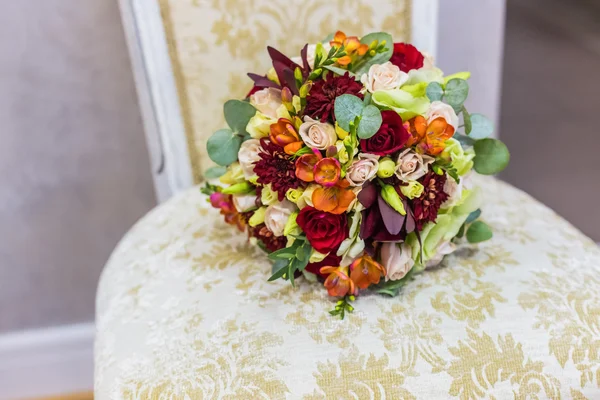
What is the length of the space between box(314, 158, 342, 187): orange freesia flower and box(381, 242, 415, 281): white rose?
0.37ft

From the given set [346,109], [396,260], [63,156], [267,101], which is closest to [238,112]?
[267,101]

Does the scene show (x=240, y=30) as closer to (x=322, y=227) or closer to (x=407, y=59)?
(x=407, y=59)

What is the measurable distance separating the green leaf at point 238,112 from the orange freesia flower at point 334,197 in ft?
0.45

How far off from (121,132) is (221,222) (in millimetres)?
435

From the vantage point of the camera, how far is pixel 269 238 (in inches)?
23.5

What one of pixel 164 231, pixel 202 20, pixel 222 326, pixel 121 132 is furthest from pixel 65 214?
pixel 222 326

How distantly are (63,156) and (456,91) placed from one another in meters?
0.83

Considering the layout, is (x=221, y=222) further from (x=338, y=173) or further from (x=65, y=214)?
(x=65, y=214)

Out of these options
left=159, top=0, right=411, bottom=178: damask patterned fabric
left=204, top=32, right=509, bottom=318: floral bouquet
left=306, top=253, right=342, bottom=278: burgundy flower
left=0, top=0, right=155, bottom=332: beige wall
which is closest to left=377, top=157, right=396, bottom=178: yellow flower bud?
left=204, top=32, right=509, bottom=318: floral bouquet

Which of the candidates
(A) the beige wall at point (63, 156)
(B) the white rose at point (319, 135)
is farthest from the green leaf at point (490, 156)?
(A) the beige wall at point (63, 156)

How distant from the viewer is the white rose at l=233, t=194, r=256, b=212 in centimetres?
60

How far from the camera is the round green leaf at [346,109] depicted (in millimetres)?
505

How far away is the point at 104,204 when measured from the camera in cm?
112

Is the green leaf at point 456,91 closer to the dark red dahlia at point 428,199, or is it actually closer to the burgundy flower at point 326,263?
the dark red dahlia at point 428,199
